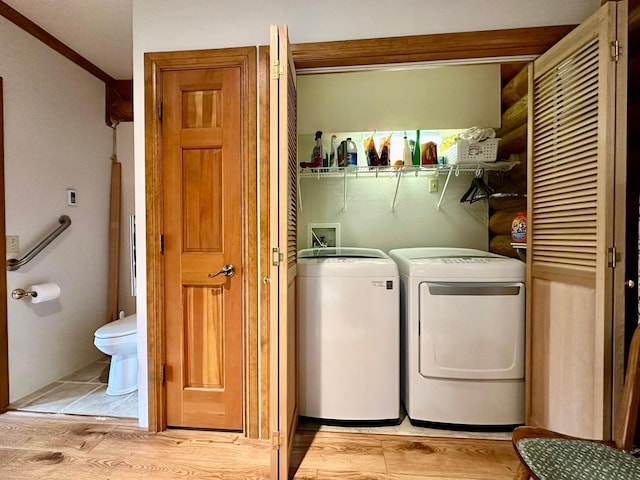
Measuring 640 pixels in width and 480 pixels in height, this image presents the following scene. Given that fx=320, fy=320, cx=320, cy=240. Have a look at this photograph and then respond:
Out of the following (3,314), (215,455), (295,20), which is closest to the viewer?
(215,455)

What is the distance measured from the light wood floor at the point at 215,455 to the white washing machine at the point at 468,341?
0.57 feet

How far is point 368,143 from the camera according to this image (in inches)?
94.0

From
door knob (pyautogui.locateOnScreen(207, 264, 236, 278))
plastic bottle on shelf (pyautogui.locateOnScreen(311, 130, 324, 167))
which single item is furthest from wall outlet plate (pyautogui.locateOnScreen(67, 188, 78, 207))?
plastic bottle on shelf (pyautogui.locateOnScreen(311, 130, 324, 167))

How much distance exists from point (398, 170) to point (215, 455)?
2085mm

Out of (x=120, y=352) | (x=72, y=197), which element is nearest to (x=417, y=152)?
(x=120, y=352)

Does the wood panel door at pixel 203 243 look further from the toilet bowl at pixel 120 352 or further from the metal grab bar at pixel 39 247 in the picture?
the metal grab bar at pixel 39 247

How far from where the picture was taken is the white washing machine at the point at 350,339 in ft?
5.95

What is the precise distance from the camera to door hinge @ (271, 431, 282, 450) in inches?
53.3

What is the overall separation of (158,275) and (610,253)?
2.12 m

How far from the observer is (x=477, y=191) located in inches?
101

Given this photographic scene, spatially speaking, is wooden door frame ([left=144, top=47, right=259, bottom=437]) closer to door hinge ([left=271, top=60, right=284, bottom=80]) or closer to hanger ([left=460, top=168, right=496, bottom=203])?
door hinge ([left=271, top=60, right=284, bottom=80])

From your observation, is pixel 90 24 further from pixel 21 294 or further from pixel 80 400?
pixel 80 400

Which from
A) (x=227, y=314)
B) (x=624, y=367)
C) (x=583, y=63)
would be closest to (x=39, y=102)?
(x=227, y=314)

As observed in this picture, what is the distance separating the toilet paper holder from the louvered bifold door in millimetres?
3119
